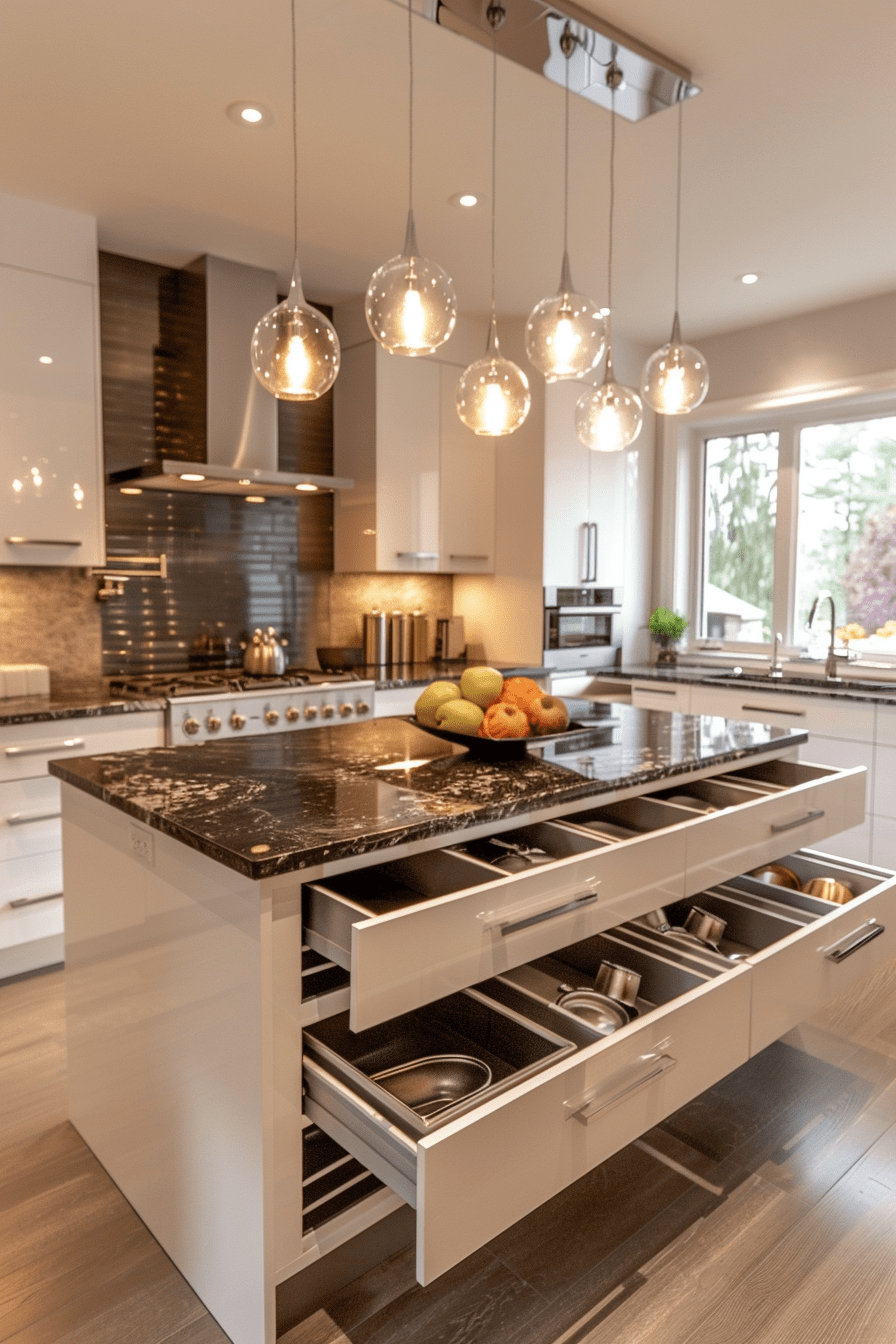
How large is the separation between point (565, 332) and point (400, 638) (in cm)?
254

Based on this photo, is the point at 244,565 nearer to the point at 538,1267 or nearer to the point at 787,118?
the point at 787,118

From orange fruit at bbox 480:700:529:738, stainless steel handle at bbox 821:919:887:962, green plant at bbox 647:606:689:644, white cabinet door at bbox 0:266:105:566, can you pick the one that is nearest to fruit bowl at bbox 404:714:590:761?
orange fruit at bbox 480:700:529:738

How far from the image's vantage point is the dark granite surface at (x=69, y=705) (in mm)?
2871

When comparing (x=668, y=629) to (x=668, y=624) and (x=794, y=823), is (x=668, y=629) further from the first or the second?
(x=794, y=823)

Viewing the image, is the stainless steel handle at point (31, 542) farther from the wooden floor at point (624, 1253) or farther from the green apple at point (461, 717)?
the green apple at point (461, 717)

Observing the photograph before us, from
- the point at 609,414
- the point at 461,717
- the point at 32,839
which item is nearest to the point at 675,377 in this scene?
the point at 609,414

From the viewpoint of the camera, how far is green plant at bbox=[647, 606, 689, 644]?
16.2 ft

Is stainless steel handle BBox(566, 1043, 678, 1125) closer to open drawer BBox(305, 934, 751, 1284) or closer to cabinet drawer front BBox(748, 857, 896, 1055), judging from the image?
open drawer BBox(305, 934, 751, 1284)

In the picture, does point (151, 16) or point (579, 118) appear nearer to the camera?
point (151, 16)

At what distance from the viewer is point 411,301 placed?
1.91 metres

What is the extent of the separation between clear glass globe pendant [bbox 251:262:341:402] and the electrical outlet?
1030mm

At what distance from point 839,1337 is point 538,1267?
20.6 inches

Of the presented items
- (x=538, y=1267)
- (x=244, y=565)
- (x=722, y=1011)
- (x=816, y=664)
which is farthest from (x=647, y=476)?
(x=538, y=1267)

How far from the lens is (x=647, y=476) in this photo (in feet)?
16.7
